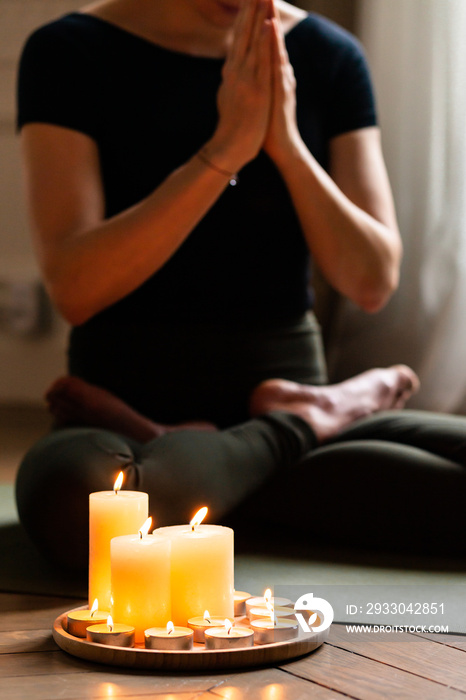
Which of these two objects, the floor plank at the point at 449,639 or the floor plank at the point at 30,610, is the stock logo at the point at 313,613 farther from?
the floor plank at the point at 30,610

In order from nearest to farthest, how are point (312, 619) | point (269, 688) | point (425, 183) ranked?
point (269, 688)
point (312, 619)
point (425, 183)

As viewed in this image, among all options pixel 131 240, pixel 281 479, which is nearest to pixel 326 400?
pixel 281 479

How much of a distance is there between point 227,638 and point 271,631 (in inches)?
2.0

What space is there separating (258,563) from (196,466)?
15 cm

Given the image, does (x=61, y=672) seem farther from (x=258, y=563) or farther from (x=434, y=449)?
(x=434, y=449)

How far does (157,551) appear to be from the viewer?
0.78m

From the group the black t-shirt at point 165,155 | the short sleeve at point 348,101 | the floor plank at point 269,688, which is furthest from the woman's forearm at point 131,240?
the floor plank at point 269,688

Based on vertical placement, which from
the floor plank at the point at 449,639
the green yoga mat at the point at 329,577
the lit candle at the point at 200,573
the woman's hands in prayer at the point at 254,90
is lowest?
the green yoga mat at the point at 329,577

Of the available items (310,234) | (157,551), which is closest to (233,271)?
(310,234)

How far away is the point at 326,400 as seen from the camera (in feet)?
4.77

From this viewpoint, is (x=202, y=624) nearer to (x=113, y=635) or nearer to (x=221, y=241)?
(x=113, y=635)

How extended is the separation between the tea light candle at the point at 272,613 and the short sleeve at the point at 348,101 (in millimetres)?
957

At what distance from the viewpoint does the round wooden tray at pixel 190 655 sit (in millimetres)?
770

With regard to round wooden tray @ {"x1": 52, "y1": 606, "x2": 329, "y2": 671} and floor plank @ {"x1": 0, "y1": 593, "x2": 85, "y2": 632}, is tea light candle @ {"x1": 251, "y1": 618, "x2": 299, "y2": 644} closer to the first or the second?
round wooden tray @ {"x1": 52, "y1": 606, "x2": 329, "y2": 671}
